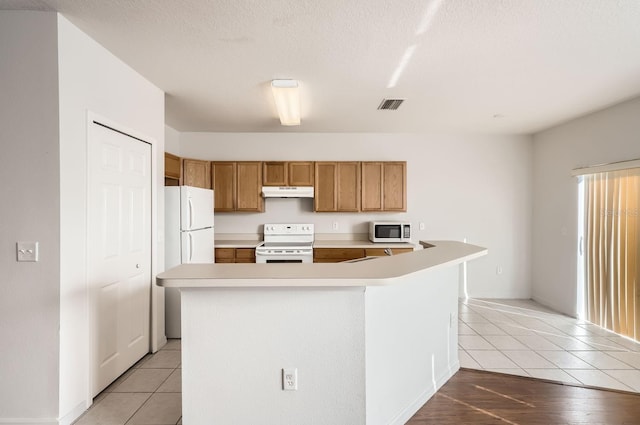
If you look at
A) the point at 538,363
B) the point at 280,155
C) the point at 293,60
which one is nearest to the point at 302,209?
the point at 280,155

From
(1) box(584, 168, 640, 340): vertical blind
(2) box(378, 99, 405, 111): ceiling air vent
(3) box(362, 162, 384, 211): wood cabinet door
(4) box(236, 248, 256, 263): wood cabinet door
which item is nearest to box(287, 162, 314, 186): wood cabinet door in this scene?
(3) box(362, 162, 384, 211): wood cabinet door

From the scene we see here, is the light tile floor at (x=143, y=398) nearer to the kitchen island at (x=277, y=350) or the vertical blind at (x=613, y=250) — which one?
the kitchen island at (x=277, y=350)

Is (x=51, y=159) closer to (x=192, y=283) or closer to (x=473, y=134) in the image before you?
(x=192, y=283)

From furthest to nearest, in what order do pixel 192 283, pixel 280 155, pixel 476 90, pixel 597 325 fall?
pixel 280 155
pixel 597 325
pixel 476 90
pixel 192 283

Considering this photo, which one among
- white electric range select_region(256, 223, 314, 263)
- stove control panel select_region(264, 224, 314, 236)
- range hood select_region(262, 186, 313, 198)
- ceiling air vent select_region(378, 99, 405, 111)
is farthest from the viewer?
stove control panel select_region(264, 224, 314, 236)

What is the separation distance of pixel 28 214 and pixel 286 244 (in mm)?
3291

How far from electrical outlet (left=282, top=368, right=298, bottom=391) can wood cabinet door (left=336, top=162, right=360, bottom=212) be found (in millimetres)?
3326

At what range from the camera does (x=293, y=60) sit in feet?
8.64

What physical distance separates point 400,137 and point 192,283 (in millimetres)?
4387

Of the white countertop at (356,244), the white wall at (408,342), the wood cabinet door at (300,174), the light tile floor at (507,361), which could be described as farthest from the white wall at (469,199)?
the white wall at (408,342)

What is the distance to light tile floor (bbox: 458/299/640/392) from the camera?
284 centimetres

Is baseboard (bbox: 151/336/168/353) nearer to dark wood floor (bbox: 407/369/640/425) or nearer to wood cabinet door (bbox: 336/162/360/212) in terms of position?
dark wood floor (bbox: 407/369/640/425)

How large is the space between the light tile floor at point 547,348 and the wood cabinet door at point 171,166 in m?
3.71

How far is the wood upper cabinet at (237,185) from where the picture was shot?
4941 mm
